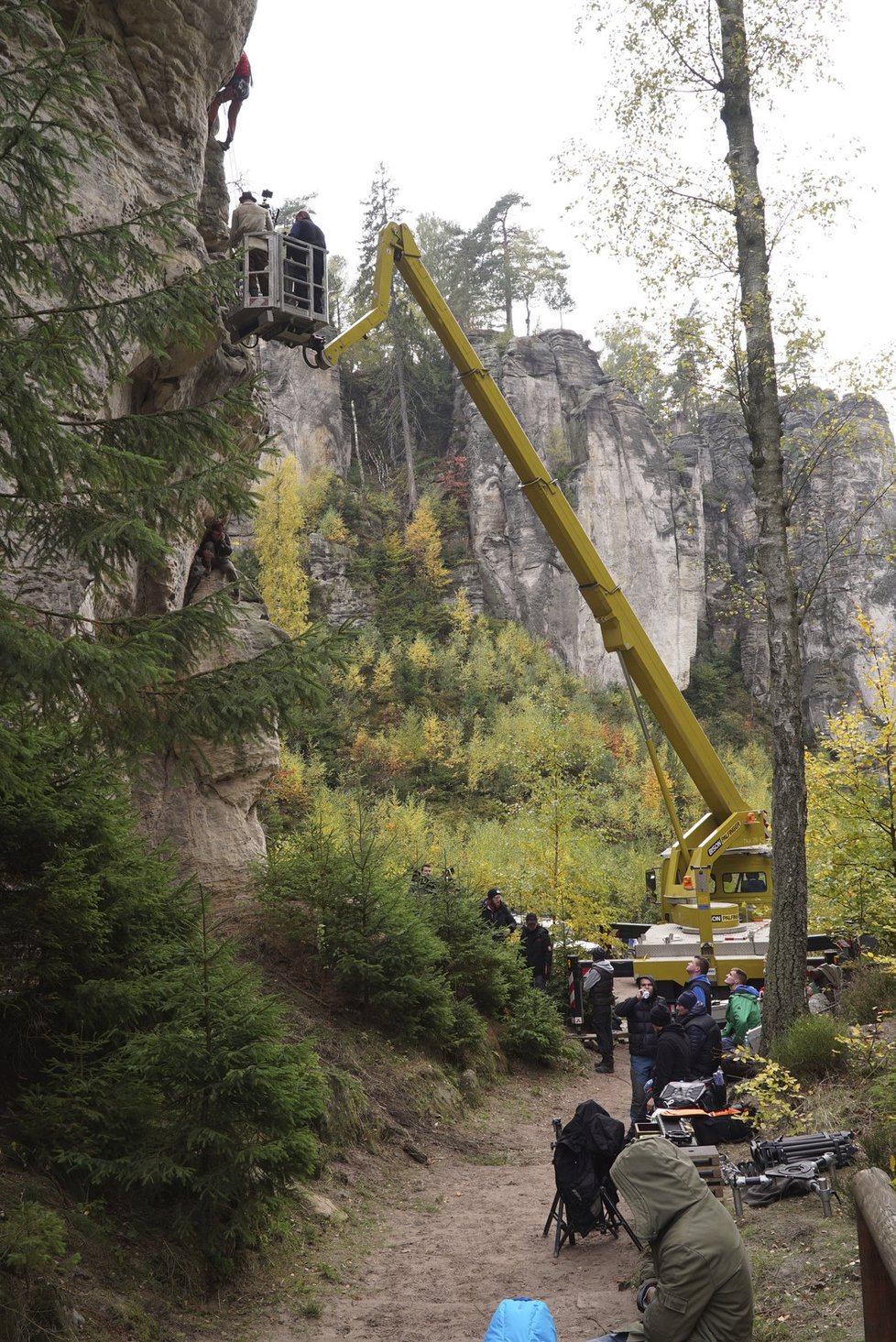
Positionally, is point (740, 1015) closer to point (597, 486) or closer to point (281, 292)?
point (281, 292)

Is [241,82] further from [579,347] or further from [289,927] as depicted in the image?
[579,347]

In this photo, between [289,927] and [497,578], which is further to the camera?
[497,578]

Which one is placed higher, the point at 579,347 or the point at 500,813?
the point at 579,347

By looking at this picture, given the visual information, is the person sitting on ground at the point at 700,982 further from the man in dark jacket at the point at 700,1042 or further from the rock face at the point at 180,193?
the rock face at the point at 180,193

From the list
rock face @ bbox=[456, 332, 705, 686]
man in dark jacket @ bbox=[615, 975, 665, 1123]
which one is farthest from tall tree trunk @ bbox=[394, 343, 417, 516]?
man in dark jacket @ bbox=[615, 975, 665, 1123]

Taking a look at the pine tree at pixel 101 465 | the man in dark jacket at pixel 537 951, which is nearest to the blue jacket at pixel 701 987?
the man in dark jacket at pixel 537 951

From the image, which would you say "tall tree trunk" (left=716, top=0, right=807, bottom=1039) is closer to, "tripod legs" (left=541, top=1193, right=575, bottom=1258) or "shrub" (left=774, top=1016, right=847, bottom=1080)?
"shrub" (left=774, top=1016, right=847, bottom=1080)

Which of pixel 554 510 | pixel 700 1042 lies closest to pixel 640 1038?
pixel 700 1042

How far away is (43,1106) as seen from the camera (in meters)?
5.72

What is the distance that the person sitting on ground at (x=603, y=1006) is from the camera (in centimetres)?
1378

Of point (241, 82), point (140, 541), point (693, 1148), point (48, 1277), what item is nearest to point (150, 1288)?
point (48, 1277)

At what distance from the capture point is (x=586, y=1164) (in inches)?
282

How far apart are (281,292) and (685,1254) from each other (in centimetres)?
1149

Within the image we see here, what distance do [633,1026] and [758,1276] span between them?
4099 mm
